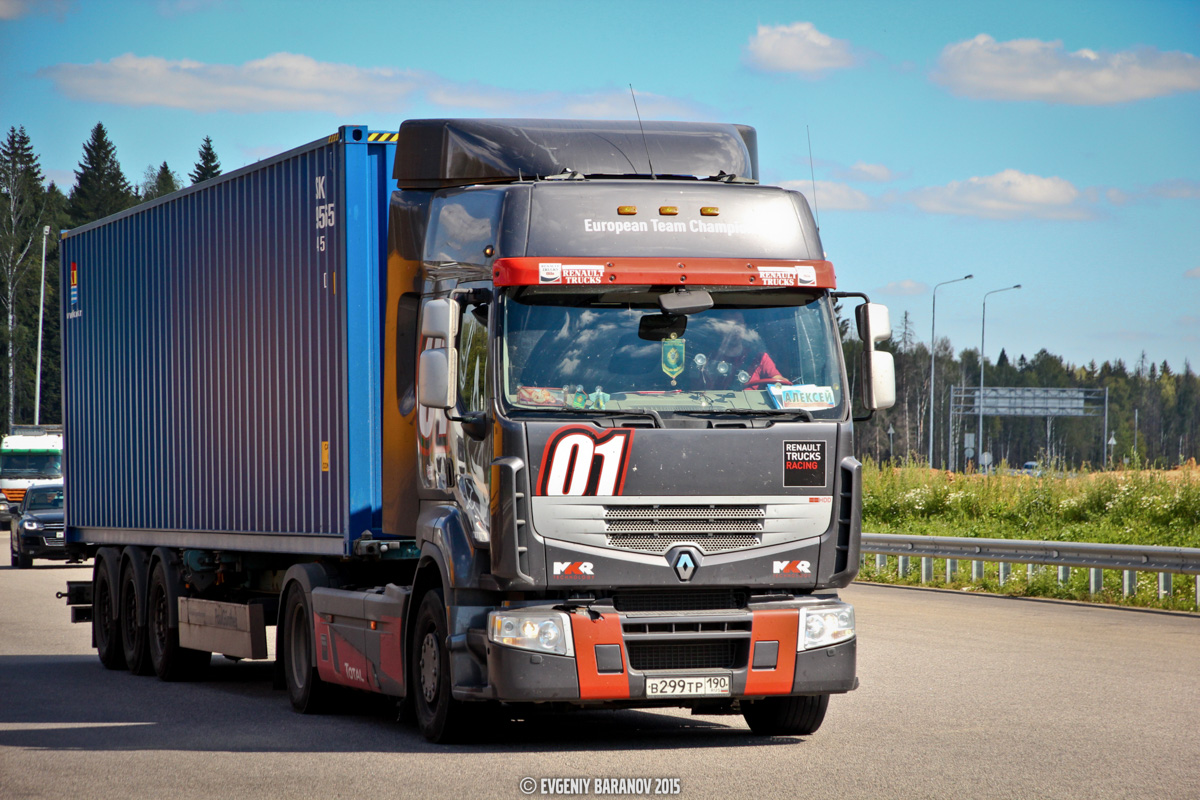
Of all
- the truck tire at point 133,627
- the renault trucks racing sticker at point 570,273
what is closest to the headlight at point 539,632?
the renault trucks racing sticker at point 570,273

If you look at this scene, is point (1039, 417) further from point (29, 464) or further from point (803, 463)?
point (803, 463)

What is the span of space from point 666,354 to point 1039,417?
120 metres

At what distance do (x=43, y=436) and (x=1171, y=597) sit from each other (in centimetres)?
3751

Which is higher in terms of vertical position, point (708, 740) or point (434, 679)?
point (434, 679)

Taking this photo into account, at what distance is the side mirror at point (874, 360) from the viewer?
952cm

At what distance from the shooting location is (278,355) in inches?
487

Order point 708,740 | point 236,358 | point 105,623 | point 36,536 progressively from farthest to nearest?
1. point 36,536
2. point 105,623
3. point 236,358
4. point 708,740

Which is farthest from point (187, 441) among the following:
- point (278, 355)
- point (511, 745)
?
point (511, 745)

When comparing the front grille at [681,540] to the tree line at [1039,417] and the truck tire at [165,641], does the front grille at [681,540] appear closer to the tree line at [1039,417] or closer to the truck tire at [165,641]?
the truck tire at [165,641]

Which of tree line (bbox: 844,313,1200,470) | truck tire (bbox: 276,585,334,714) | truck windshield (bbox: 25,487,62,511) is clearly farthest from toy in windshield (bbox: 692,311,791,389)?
tree line (bbox: 844,313,1200,470)

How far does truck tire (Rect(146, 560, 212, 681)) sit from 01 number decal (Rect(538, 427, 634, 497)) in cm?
656

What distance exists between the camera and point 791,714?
10016 mm

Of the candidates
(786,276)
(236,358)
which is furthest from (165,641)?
(786,276)

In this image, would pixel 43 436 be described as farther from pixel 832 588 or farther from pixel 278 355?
pixel 832 588
